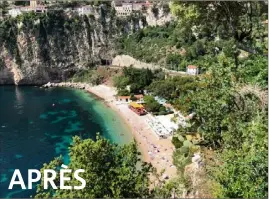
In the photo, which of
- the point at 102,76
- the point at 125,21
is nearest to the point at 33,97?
the point at 102,76

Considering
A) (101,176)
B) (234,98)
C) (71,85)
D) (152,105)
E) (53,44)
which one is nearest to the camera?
(101,176)

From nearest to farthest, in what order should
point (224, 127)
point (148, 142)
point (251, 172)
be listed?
point (251, 172), point (224, 127), point (148, 142)

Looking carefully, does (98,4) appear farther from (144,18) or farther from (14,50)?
(14,50)

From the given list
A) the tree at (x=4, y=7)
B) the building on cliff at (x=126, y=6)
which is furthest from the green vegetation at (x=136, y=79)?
the tree at (x=4, y=7)

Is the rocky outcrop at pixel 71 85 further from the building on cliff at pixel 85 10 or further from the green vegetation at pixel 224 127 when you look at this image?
the green vegetation at pixel 224 127

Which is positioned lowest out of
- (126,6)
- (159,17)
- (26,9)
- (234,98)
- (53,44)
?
(53,44)

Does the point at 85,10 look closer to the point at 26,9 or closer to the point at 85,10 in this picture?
the point at 85,10

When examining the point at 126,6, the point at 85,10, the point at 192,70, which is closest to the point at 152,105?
the point at 192,70

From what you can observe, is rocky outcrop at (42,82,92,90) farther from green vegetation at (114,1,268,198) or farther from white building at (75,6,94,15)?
green vegetation at (114,1,268,198)
